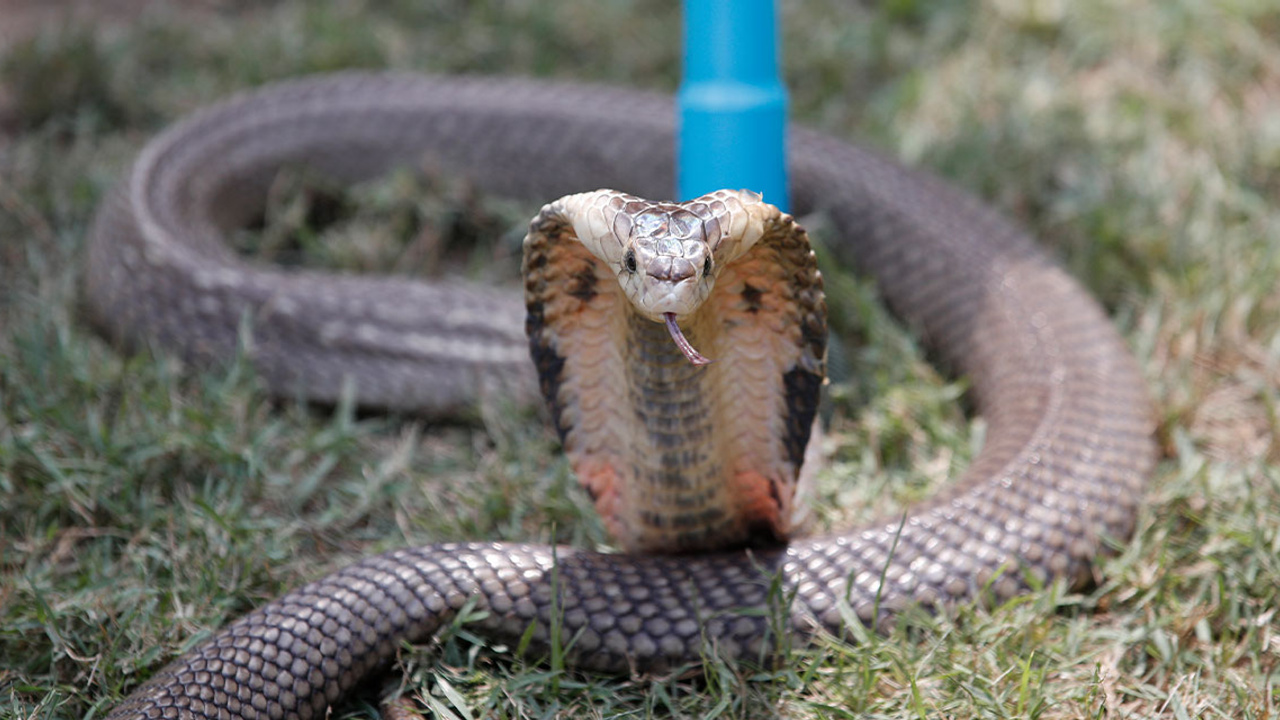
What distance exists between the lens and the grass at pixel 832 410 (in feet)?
7.50

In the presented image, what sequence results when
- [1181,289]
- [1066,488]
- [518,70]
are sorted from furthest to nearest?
1. [518,70]
2. [1181,289]
3. [1066,488]

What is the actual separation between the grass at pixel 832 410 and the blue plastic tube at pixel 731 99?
25.0 inches

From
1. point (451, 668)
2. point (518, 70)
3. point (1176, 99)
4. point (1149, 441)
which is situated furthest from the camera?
point (518, 70)

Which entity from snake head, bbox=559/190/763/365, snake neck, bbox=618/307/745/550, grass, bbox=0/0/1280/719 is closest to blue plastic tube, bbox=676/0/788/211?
grass, bbox=0/0/1280/719

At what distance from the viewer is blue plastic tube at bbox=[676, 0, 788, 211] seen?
2961 mm

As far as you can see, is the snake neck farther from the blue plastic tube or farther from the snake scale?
the blue plastic tube

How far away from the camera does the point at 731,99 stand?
2965 millimetres

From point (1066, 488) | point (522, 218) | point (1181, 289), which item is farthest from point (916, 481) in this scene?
point (522, 218)

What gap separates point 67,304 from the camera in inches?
138

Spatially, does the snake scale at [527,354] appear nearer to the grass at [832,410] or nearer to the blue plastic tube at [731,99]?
the grass at [832,410]

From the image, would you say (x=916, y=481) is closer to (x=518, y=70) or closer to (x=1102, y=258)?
(x=1102, y=258)

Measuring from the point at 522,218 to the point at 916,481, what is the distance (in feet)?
5.50

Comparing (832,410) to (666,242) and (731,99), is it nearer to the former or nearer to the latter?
(731,99)

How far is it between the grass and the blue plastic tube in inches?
25.0
